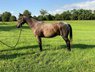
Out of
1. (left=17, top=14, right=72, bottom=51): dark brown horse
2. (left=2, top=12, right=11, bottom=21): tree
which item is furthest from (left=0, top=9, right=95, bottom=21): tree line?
(left=17, top=14, right=72, bottom=51): dark brown horse

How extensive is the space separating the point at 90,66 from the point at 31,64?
2.80 meters

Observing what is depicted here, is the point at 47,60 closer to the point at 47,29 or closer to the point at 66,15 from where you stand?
the point at 47,29

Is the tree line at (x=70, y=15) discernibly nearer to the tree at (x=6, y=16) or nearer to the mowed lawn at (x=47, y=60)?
the tree at (x=6, y=16)

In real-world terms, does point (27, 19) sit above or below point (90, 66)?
above

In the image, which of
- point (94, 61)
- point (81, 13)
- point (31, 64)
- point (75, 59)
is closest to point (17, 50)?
point (31, 64)

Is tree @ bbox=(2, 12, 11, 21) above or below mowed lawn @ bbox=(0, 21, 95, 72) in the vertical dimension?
below

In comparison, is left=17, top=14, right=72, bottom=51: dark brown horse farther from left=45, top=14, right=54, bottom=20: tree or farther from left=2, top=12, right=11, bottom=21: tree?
left=2, top=12, right=11, bottom=21: tree

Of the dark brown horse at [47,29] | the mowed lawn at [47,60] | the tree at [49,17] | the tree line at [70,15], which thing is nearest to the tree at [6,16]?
the tree line at [70,15]

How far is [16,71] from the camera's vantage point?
1066cm

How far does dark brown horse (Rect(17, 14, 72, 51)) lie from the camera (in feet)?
44.4

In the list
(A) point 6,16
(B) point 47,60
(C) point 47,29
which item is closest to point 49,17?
(A) point 6,16

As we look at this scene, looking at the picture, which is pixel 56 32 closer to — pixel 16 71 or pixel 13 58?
pixel 13 58

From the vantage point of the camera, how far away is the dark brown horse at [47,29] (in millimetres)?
13531

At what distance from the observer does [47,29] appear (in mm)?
13789
